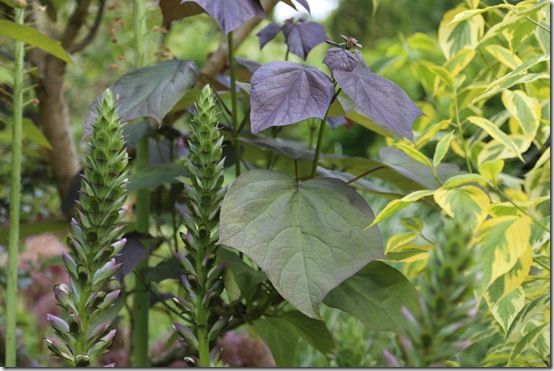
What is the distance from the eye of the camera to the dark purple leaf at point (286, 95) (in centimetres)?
79

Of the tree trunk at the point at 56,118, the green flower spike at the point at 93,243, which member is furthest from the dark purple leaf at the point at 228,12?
the tree trunk at the point at 56,118

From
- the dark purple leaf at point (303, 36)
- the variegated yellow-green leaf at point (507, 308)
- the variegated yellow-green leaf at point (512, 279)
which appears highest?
the dark purple leaf at point (303, 36)

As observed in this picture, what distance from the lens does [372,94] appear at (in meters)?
0.83

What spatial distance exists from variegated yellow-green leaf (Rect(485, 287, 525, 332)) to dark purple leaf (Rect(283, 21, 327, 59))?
0.40 m

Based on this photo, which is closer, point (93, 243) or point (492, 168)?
point (93, 243)

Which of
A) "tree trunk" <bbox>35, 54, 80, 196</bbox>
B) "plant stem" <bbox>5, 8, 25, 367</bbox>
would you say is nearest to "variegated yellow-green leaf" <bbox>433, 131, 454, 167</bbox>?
"plant stem" <bbox>5, 8, 25, 367</bbox>

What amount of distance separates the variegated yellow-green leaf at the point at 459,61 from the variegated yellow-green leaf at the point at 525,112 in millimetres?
131

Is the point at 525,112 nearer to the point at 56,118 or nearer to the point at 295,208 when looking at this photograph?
the point at 295,208

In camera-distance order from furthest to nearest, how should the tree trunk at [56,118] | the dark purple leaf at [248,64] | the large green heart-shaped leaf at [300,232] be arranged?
the tree trunk at [56,118]
the dark purple leaf at [248,64]
the large green heart-shaped leaf at [300,232]

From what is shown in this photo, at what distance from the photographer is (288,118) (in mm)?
785

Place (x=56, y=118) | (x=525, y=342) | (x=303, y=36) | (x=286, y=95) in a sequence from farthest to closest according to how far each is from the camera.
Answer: (x=56, y=118), (x=303, y=36), (x=525, y=342), (x=286, y=95)

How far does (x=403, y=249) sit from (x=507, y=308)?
0.15m

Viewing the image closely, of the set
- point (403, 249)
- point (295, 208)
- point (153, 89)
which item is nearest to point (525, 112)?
point (403, 249)

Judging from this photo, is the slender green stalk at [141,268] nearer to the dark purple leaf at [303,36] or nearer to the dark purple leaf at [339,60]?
the dark purple leaf at [303,36]
